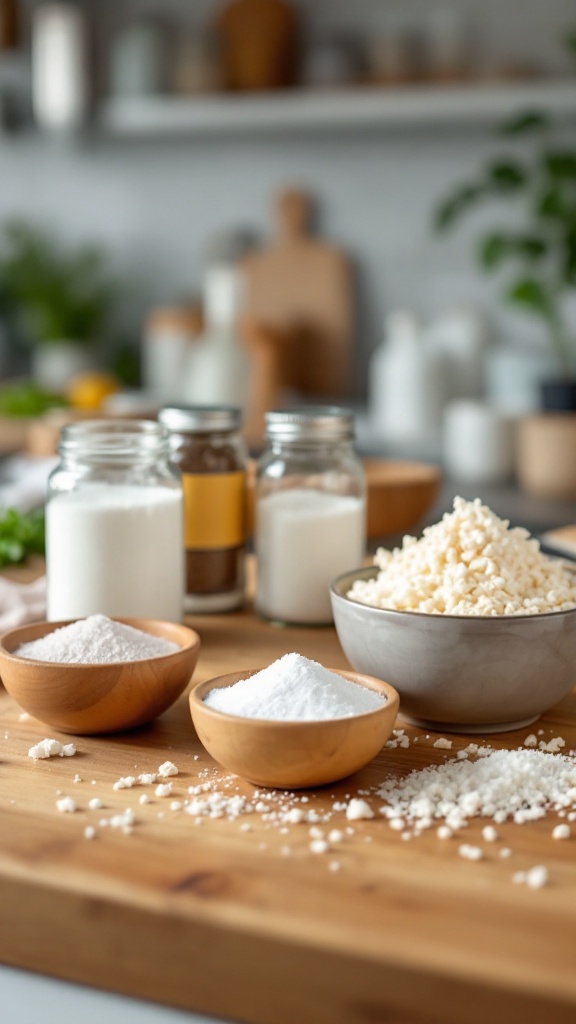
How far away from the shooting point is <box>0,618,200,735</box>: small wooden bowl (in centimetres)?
88

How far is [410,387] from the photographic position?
2988mm

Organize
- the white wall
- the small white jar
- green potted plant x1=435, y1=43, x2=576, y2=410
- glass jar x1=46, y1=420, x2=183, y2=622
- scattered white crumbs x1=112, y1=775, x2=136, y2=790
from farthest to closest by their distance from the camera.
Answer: the white wall
green potted plant x1=435, y1=43, x2=576, y2=410
the small white jar
glass jar x1=46, y1=420, x2=183, y2=622
scattered white crumbs x1=112, y1=775, x2=136, y2=790

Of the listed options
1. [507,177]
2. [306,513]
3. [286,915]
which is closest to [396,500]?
[306,513]

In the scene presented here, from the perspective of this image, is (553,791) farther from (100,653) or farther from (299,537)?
(299,537)

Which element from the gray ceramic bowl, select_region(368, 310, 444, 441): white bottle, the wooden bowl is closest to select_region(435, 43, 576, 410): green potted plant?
select_region(368, 310, 444, 441): white bottle

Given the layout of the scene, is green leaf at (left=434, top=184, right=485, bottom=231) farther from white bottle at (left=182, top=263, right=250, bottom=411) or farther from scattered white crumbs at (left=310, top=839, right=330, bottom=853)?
scattered white crumbs at (left=310, top=839, right=330, bottom=853)

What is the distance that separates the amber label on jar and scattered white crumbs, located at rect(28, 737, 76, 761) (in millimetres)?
405

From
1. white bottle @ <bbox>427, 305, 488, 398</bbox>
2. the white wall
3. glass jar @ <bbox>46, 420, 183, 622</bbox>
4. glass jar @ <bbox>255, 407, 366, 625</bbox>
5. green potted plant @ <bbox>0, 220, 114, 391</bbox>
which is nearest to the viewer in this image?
glass jar @ <bbox>46, 420, 183, 622</bbox>

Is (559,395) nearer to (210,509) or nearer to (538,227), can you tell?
(538,227)

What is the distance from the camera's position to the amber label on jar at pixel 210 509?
49.8 inches

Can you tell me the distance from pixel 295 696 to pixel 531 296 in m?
2.16

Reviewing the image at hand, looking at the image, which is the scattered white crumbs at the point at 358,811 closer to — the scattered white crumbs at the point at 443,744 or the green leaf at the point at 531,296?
the scattered white crumbs at the point at 443,744

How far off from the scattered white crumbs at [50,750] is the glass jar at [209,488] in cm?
40

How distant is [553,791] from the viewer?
803 mm
